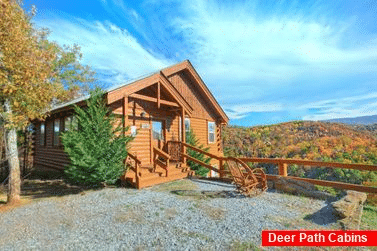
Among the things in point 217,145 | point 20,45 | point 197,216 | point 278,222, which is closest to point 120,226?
point 197,216

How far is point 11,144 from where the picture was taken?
7.47 metres

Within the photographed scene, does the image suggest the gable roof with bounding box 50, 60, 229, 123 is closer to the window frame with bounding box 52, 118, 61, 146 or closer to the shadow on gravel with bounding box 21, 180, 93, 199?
the window frame with bounding box 52, 118, 61, 146

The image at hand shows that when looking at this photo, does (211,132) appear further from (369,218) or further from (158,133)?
(369,218)

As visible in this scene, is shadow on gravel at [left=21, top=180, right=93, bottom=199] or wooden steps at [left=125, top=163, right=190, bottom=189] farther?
wooden steps at [left=125, top=163, right=190, bottom=189]

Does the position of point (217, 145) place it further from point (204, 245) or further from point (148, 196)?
point (204, 245)

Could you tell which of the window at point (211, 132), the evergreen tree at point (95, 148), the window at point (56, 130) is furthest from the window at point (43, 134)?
the window at point (211, 132)

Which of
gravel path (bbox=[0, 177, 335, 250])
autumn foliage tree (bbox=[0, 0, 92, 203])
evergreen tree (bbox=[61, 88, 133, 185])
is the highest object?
autumn foliage tree (bbox=[0, 0, 92, 203])

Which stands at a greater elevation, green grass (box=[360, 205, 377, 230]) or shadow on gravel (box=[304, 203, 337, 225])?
shadow on gravel (box=[304, 203, 337, 225])

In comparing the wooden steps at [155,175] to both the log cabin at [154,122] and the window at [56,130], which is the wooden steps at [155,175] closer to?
the log cabin at [154,122]

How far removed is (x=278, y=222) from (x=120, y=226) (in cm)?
354

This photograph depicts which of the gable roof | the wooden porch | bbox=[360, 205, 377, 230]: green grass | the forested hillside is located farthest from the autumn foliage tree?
the forested hillside

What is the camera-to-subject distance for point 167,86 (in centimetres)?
1093

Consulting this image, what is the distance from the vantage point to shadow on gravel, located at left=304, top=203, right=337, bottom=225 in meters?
5.16

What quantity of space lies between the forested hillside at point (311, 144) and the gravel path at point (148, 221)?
7.58 m
